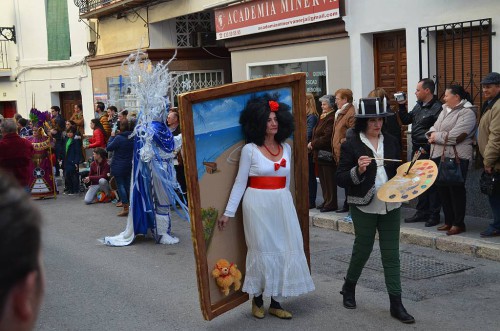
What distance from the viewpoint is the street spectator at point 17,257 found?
143 cm

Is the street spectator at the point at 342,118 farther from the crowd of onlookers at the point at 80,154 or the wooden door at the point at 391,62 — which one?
the crowd of onlookers at the point at 80,154

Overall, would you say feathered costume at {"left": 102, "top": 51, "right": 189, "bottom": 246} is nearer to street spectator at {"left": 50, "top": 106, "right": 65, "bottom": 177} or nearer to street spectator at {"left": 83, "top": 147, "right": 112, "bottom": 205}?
street spectator at {"left": 83, "top": 147, "right": 112, "bottom": 205}

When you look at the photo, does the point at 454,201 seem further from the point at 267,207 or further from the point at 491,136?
the point at 267,207

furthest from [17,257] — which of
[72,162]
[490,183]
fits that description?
[72,162]

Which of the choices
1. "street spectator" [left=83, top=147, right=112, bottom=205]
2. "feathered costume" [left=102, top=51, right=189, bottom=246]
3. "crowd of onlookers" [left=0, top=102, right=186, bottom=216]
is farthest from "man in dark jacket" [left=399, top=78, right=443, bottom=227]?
"street spectator" [left=83, top=147, right=112, bottom=205]

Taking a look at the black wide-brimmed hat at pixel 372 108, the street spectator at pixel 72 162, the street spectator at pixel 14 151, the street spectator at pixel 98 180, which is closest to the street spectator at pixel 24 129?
the street spectator at pixel 72 162

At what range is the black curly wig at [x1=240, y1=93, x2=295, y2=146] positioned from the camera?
5973mm

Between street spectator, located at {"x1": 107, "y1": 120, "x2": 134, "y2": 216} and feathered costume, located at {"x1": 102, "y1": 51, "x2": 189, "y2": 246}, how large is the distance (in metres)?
1.29

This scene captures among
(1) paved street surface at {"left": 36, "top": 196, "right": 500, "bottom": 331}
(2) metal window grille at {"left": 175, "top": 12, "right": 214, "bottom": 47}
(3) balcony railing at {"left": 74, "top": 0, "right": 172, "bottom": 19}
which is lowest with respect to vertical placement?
(1) paved street surface at {"left": 36, "top": 196, "right": 500, "bottom": 331}

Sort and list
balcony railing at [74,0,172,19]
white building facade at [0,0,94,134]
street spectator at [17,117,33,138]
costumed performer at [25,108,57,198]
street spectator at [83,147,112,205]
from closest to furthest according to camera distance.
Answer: street spectator at [83,147,112,205] → costumed performer at [25,108,57,198] → street spectator at [17,117,33,138] → balcony railing at [74,0,172,19] → white building facade at [0,0,94,134]

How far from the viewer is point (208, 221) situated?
19.4 ft

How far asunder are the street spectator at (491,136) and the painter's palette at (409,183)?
2.41 metres

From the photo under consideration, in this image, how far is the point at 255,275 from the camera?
20.0ft

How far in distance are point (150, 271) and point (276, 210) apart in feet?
8.82
